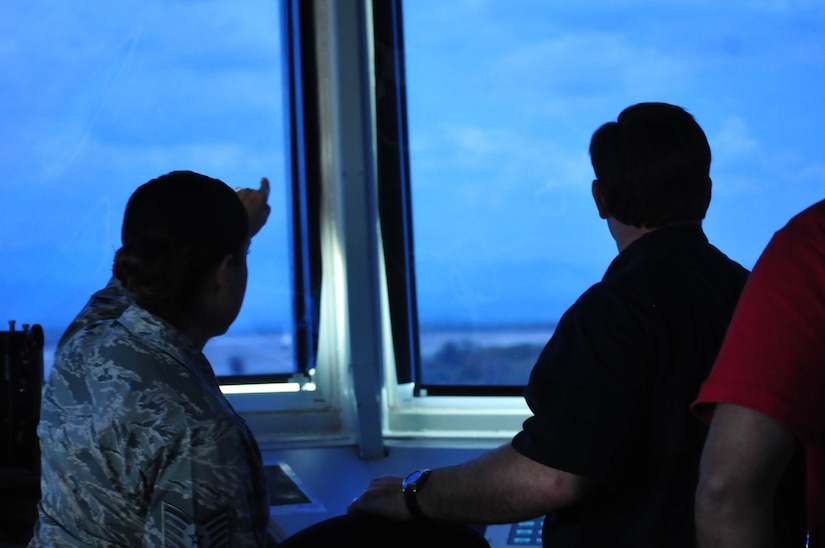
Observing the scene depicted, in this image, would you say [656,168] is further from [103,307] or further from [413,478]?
[103,307]

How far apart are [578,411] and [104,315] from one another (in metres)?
0.83

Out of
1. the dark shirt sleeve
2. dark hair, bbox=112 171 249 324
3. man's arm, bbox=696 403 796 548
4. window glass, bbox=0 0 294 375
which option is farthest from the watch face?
window glass, bbox=0 0 294 375

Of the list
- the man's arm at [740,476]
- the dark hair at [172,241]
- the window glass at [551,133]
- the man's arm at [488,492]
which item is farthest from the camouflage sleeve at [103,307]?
the window glass at [551,133]

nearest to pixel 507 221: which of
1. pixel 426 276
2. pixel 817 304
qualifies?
pixel 426 276

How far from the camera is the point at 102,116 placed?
2.83 metres

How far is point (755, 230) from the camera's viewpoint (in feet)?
8.52

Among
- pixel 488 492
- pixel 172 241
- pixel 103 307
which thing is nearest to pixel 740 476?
pixel 488 492

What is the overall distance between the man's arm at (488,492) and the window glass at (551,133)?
1.32m

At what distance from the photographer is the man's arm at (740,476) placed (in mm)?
976

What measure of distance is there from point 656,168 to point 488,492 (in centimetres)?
58

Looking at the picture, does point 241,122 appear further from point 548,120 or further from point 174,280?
point 174,280

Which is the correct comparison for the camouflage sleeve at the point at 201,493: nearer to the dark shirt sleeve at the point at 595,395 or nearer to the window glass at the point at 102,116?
the dark shirt sleeve at the point at 595,395

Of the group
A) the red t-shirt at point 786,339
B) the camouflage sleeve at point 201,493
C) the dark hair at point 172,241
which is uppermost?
the dark hair at point 172,241

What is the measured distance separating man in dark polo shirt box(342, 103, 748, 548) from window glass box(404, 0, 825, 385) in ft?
3.77
